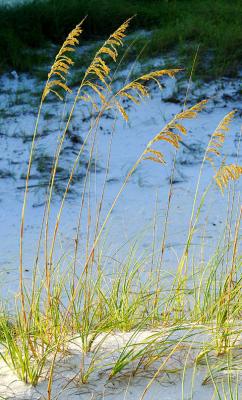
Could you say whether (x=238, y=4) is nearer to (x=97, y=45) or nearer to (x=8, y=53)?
(x=97, y=45)

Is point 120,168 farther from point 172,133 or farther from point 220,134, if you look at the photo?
point 172,133

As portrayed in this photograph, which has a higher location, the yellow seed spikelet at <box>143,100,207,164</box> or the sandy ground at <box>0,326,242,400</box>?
the yellow seed spikelet at <box>143,100,207,164</box>

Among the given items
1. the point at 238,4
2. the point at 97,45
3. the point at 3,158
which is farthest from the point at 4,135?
the point at 238,4

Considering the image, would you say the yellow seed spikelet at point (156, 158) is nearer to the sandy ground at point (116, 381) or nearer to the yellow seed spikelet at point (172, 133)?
the yellow seed spikelet at point (172, 133)

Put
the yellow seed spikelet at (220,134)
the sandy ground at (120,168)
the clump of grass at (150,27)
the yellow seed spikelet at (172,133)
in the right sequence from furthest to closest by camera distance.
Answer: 1. the clump of grass at (150,27)
2. the sandy ground at (120,168)
3. the yellow seed spikelet at (220,134)
4. the yellow seed spikelet at (172,133)

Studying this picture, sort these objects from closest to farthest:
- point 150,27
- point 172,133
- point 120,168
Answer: point 172,133 < point 120,168 < point 150,27

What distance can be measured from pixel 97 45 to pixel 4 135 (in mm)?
2815

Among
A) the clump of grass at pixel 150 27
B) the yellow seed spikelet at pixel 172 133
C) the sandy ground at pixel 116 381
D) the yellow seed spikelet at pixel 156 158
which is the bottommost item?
the sandy ground at pixel 116 381

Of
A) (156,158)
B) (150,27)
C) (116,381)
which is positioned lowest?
(116,381)

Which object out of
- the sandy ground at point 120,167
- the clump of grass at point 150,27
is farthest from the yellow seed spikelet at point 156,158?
the clump of grass at point 150,27

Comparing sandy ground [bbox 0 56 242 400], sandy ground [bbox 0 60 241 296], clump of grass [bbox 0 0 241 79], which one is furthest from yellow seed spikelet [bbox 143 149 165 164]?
clump of grass [bbox 0 0 241 79]

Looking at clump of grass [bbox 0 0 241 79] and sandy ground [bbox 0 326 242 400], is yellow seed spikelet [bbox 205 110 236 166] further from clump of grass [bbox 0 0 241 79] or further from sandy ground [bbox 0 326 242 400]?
clump of grass [bbox 0 0 241 79]

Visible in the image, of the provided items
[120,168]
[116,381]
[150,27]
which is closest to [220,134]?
[116,381]

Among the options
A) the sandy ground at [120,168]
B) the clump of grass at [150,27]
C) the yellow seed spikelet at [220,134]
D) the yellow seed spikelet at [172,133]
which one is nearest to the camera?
the yellow seed spikelet at [172,133]
